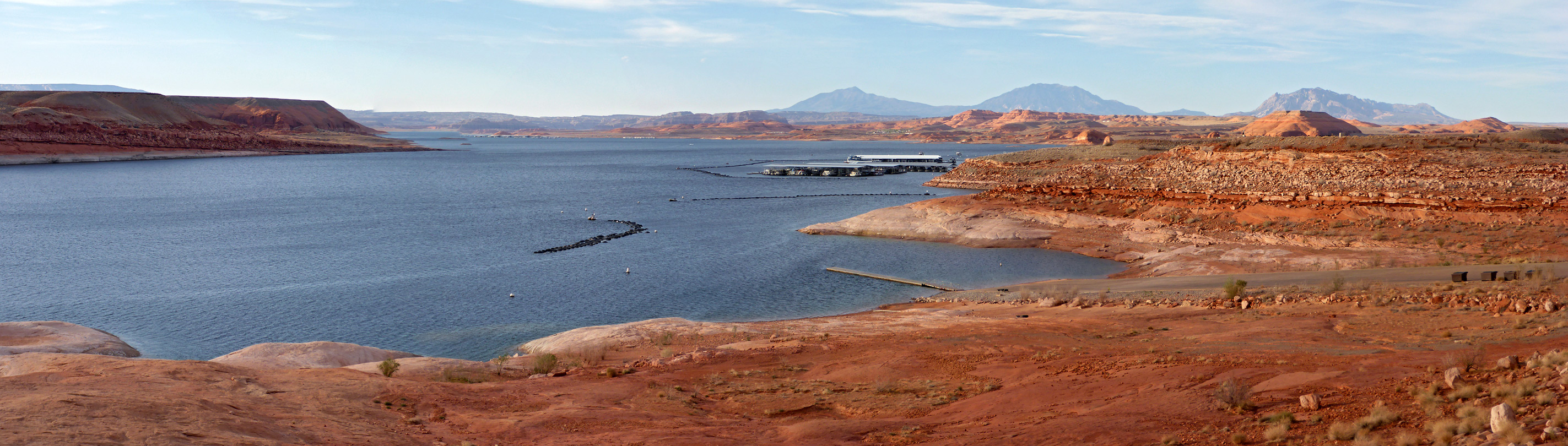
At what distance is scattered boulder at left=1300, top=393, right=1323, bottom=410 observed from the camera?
14.0 meters

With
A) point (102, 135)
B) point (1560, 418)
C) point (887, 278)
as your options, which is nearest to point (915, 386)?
point (1560, 418)

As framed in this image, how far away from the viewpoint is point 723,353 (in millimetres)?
22844

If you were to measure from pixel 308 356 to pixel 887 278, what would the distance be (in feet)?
79.4

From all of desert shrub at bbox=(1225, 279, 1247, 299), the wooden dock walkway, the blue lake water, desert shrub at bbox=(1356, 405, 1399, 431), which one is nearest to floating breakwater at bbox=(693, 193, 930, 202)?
the blue lake water

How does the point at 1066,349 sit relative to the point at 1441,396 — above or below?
below

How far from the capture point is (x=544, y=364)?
72.0ft

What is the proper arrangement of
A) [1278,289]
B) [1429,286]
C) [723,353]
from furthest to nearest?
[1278,289]
[1429,286]
[723,353]

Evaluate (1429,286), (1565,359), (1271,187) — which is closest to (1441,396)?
(1565,359)

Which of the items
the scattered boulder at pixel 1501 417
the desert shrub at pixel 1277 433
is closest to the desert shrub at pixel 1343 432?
the desert shrub at pixel 1277 433

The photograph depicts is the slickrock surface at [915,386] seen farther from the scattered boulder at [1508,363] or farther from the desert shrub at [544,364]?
the desert shrub at [544,364]

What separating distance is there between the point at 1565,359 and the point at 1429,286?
1384cm

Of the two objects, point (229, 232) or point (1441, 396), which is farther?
point (229, 232)

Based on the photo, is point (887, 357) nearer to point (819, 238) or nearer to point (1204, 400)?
point (1204, 400)

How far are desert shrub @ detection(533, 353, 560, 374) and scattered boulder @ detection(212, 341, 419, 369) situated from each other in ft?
14.5
